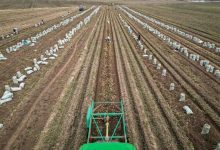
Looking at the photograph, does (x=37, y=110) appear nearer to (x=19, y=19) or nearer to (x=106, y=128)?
(x=106, y=128)

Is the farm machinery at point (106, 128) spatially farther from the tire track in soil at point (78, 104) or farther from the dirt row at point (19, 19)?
the dirt row at point (19, 19)

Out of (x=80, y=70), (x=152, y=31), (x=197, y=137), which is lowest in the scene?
(x=197, y=137)

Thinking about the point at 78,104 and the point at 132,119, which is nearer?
the point at 132,119

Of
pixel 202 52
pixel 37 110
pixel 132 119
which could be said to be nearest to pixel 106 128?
pixel 132 119

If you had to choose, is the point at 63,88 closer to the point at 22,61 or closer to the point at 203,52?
the point at 22,61

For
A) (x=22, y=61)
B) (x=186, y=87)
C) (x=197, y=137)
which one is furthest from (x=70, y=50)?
(x=197, y=137)
